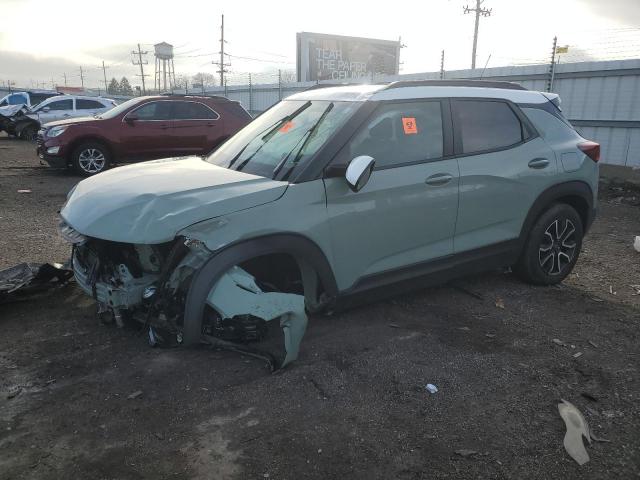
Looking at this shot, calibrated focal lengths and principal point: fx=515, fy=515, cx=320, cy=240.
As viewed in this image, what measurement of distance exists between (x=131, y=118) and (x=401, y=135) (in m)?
8.72

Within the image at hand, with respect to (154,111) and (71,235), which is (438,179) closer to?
(71,235)

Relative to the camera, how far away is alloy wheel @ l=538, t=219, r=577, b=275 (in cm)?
469

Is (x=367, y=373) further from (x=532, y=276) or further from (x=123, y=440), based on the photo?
(x=532, y=276)

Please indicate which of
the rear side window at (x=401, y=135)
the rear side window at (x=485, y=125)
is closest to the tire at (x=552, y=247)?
the rear side window at (x=485, y=125)

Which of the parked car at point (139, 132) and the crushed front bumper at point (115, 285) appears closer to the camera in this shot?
the crushed front bumper at point (115, 285)

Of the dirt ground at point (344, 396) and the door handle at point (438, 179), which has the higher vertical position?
the door handle at point (438, 179)

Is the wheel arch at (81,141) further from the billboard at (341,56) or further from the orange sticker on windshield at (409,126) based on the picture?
the billboard at (341,56)

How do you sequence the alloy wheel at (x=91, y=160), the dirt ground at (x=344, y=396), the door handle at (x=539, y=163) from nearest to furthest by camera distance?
the dirt ground at (x=344, y=396), the door handle at (x=539, y=163), the alloy wheel at (x=91, y=160)

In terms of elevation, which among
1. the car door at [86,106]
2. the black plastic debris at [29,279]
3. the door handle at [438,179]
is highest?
the car door at [86,106]

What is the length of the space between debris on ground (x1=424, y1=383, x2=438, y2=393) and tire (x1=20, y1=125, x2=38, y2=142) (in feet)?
70.6

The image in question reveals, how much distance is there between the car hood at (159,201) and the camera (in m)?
3.01

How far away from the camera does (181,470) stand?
2363 millimetres

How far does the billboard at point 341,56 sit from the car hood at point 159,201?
31354 millimetres

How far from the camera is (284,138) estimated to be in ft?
12.6
